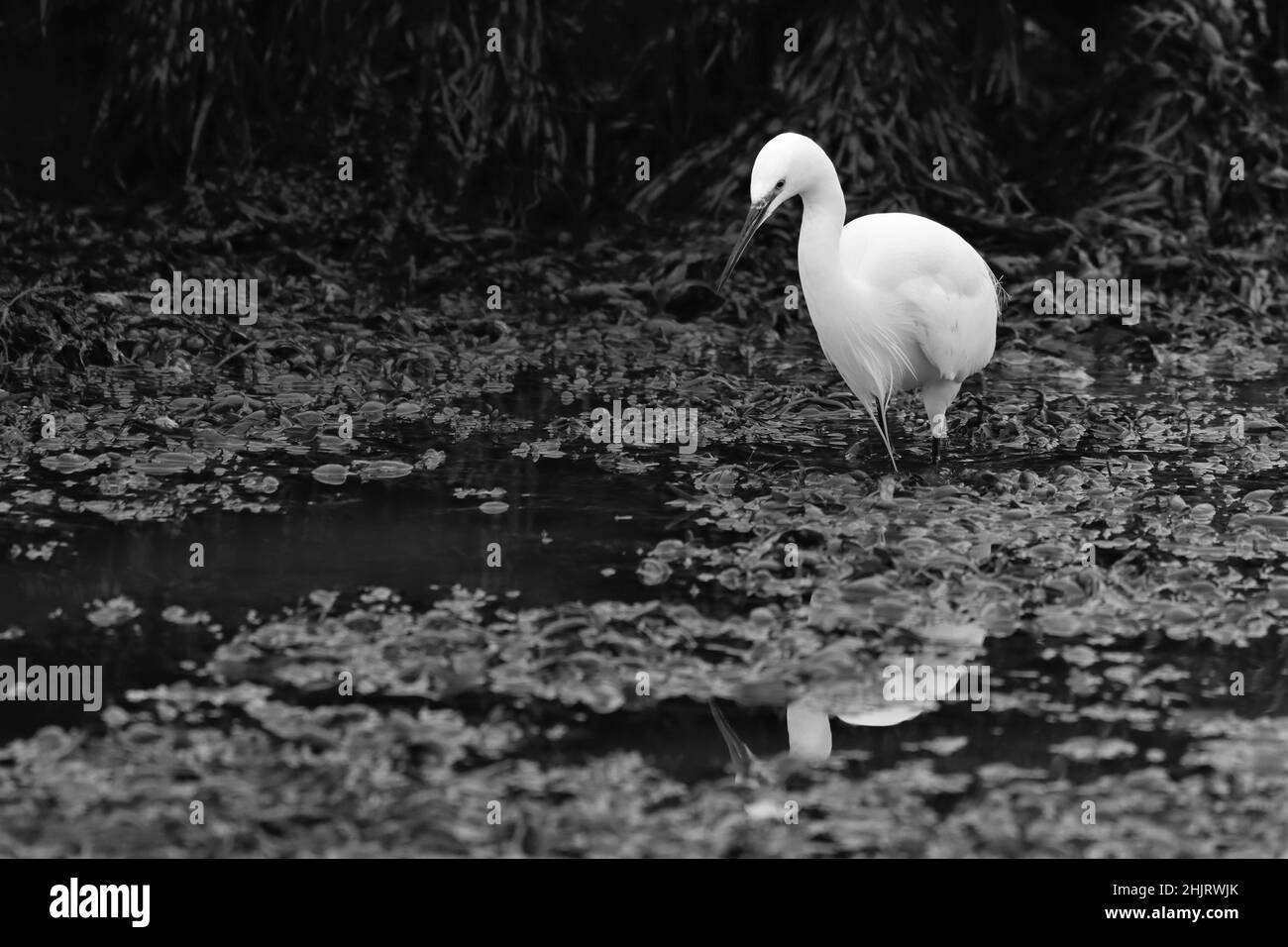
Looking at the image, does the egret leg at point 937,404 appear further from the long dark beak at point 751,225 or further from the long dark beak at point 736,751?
the long dark beak at point 736,751

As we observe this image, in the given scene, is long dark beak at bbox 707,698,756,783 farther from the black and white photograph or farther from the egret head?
the egret head

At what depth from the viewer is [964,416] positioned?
7523 millimetres

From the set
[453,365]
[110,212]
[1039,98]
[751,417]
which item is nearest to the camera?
[751,417]

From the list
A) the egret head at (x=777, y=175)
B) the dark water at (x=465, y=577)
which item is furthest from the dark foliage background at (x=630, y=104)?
the egret head at (x=777, y=175)

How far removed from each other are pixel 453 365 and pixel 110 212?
2985 millimetres

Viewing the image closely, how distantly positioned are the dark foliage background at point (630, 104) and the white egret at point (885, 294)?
3257mm

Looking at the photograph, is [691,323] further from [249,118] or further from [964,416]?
[249,118]

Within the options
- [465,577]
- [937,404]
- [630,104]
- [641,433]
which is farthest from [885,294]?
Result: [630,104]

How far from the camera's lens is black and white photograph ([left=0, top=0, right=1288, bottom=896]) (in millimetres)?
4121

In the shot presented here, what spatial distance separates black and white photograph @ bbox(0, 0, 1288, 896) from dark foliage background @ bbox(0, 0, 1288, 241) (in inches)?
1.2

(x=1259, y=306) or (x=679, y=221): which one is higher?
(x=679, y=221)

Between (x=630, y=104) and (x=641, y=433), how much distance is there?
153 inches

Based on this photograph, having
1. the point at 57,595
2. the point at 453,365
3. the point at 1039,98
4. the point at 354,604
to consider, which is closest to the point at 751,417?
the point at 453,365

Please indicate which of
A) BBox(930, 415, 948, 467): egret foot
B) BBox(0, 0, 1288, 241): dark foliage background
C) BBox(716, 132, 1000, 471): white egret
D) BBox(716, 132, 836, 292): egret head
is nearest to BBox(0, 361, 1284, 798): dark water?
BBox(930, 415, 948, 467): egret foot
